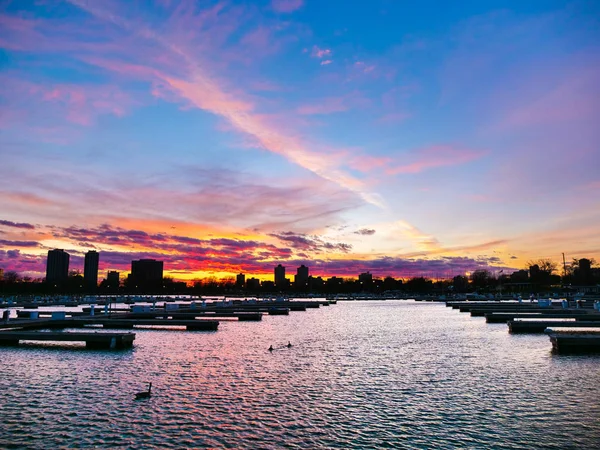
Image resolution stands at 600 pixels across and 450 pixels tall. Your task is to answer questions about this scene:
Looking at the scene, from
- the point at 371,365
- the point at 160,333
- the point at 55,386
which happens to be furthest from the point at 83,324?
the point at 371,365

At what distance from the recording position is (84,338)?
41344 mm

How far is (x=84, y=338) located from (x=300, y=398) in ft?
86.5

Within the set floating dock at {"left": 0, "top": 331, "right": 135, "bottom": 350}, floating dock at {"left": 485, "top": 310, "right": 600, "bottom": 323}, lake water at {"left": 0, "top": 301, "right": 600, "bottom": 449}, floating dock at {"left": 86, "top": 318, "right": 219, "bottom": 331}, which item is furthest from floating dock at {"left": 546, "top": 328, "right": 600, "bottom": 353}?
floating dock at {"left": 86, "top": 318, "right": 219, "bottom": 331}

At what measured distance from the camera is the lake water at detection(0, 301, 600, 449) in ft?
58.3

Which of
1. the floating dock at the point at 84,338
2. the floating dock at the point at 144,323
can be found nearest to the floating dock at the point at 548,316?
the floating dock at the point at 144,323

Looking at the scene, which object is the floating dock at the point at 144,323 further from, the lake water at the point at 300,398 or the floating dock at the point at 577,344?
the floating dock at the point at 577,344

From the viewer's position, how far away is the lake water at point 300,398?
58.3 feet

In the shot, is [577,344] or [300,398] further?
[577,344]

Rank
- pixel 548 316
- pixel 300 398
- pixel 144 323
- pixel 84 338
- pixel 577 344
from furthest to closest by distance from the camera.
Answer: pixel 548 316 < pixel 144 323 < pixel 84 338 < pixel 577 344 < pixel 300 398

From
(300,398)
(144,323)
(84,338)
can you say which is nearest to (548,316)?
(300,398)

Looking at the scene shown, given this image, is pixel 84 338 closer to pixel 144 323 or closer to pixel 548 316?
pixel 144 323

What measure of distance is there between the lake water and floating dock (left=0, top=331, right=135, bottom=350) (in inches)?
52.0

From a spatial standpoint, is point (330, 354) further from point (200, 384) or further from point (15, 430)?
point (15, 430)

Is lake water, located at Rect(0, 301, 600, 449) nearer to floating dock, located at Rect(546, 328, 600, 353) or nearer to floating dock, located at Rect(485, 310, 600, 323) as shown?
floating dock, located at Rect(546, 328, 600, 353)
